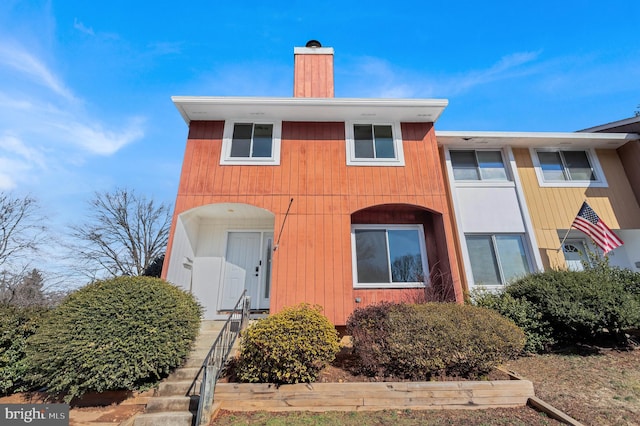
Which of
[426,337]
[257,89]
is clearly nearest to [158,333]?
[426,337]

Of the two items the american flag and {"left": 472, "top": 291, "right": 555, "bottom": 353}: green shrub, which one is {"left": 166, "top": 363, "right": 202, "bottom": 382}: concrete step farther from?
the american flag

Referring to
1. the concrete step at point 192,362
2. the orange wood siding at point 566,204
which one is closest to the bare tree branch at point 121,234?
the concrete step at point 192,362

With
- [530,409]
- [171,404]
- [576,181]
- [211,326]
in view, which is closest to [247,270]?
[211,326]

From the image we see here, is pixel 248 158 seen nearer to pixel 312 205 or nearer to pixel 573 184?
pixel 312 205

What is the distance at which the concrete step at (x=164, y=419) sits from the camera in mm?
3834

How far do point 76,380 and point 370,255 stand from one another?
6661mm

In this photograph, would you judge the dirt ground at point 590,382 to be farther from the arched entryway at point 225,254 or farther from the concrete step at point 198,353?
the arched entryway at point 225,254

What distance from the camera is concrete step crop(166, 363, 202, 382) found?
15.8 ft

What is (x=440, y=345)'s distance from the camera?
4.55m

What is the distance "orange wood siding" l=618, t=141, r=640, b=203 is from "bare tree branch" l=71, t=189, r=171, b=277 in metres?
24.6

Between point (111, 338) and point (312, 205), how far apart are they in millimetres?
5225

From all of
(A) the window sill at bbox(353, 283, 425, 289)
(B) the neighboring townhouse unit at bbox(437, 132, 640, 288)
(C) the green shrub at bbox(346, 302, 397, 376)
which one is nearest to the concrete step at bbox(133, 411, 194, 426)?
(C) the green shrub at bbox(346, 302, 397, 376)

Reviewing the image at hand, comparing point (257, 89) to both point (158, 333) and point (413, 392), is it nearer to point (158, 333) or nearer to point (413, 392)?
point (158, 333)

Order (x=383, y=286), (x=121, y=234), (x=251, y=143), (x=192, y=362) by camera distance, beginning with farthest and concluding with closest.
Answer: (x=121, y=234) < (x=251, y=143) < (x=383, y=286) < (x=192, y=362)
